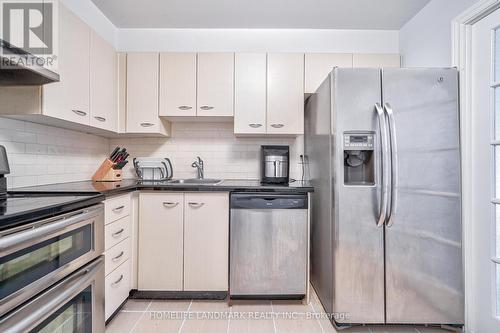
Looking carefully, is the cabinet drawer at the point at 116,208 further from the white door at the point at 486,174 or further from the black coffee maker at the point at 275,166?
the white door at the point at 486,174

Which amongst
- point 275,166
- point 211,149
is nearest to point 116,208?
point 211,149

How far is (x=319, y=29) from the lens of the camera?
255cm

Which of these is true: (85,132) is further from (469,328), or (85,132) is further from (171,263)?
(469,328)

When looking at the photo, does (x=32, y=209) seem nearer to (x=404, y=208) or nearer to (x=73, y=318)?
(x=73, y=318)

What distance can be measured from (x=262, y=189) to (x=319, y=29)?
1.73 meters

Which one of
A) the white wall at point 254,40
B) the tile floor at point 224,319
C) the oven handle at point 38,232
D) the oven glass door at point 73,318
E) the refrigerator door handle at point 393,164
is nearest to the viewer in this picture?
the oven handle at point 38,232

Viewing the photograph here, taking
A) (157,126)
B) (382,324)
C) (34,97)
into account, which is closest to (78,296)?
(34,97)

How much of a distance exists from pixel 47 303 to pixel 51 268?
0.13 metres

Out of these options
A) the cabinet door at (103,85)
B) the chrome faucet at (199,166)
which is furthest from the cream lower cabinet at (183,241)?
the cabinet door at (103,85)

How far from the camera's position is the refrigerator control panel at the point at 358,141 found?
1690mm

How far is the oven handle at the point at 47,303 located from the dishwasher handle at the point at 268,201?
98 cm

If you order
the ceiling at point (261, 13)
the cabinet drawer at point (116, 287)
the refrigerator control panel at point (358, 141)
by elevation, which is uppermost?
the ceiling at point (261, 13)

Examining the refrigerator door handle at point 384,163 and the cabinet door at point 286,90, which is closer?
the refrigerator door handle at point 384,163

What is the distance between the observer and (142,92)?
91.2 inches
